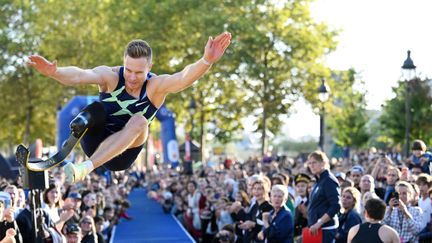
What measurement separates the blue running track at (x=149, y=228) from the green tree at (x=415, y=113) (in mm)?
14292

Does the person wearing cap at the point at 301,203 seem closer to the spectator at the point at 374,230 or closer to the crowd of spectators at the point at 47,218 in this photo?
the crowd of spectators at the point at 47,218

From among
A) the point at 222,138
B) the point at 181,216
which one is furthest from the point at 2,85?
the point at 181,216

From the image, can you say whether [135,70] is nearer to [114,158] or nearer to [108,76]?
[108,76]

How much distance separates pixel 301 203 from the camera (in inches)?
492

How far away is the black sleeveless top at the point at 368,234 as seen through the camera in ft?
27.8

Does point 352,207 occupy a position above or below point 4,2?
below

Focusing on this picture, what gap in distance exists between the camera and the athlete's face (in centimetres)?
762

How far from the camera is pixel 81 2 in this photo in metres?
44.2

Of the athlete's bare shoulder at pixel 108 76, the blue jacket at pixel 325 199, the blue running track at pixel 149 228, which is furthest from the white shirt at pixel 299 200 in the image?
the athlete's bare shoulder at pixel 108 76

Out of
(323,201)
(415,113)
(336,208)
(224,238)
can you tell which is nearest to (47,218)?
(323,201)

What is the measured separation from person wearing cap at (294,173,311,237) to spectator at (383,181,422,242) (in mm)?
1891

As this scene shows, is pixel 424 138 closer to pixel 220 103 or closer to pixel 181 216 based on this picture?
pixel 220 103

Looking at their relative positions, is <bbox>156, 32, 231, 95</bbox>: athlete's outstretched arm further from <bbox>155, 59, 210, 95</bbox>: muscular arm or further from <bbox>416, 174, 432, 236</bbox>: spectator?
<bbox>416, 174, 432, 236</bbox>: spectator

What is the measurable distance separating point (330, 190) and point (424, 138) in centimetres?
2888
